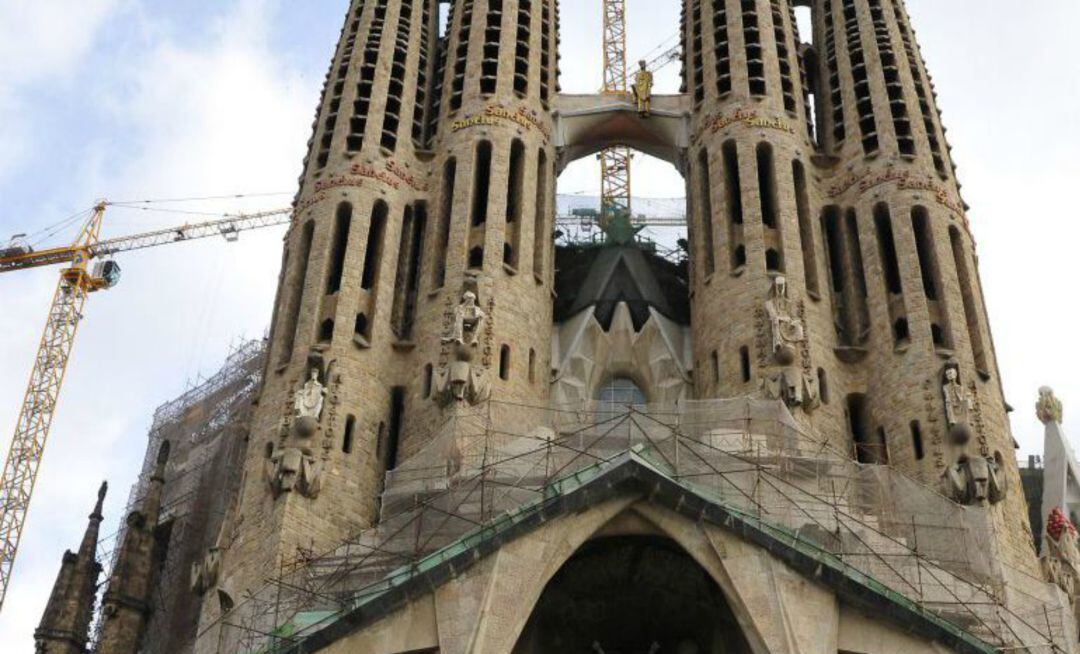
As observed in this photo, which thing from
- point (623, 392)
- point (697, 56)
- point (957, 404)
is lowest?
point (957, 404)

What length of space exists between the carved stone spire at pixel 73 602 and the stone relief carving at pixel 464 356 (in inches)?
438

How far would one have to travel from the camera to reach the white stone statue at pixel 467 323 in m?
31.0

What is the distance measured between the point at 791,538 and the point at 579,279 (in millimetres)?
14531

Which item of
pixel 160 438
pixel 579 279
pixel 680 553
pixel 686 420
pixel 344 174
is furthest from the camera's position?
pixel 160 438

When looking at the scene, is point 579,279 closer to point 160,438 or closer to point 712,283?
point 712,283

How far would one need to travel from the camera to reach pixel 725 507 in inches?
966

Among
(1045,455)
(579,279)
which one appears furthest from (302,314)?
(1045,455)

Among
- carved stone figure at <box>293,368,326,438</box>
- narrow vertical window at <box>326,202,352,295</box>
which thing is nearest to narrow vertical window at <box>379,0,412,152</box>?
narrow vertical window at <box>326,202,352,295</box>

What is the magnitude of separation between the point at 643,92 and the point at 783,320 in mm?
10300

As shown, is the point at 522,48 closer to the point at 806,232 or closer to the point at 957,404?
the point at 806,232

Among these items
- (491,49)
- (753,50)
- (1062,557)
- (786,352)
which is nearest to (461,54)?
(491,49)

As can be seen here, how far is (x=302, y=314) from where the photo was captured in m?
32.0

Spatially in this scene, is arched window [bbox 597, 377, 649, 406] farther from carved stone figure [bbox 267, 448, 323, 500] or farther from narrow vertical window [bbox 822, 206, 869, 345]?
carved stone figure [bbox 267, 448, 323, 500]

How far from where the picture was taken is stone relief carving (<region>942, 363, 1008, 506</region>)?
28047 mm
